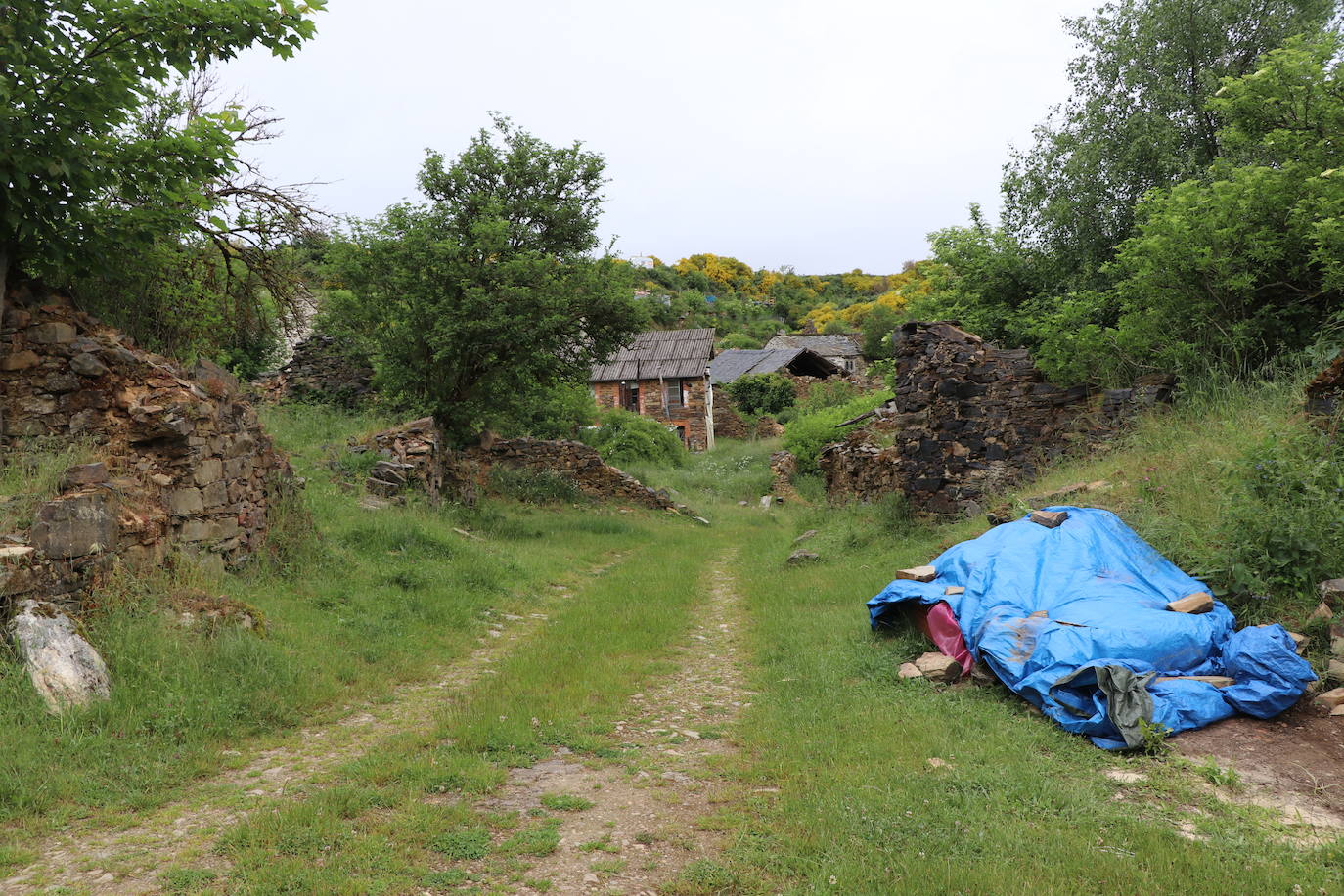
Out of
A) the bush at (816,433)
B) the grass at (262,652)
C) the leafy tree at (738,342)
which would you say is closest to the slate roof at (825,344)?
the leafy tree at (738,342)

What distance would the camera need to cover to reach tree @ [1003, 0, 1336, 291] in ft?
57.0

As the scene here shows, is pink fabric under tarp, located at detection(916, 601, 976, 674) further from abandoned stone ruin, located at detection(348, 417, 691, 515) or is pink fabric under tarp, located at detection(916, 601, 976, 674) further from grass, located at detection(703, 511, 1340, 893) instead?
abandoned stone ruin, located at detection(348, 417, 691, 515)

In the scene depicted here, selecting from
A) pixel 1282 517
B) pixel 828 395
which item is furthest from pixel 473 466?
pixel 828 395

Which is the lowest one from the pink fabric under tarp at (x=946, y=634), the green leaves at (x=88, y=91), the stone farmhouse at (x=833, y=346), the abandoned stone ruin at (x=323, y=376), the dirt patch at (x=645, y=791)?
the dirt patch at (x=645, y=791)

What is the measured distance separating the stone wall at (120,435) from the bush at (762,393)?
35.9 meters

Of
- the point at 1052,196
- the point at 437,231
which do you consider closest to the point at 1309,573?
the point at 437,231

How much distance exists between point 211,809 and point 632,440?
27697mm

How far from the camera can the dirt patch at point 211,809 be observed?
3441mm

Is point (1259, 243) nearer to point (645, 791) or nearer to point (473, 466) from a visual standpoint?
point (645, 791)

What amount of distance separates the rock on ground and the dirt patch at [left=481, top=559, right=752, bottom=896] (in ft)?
9.45

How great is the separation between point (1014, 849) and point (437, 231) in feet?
49.7

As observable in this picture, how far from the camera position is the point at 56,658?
502 cm

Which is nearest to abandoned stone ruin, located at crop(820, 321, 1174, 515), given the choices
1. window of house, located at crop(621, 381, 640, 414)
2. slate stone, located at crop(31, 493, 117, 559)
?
slate stone, located at crop(31, 493, 117, 559)

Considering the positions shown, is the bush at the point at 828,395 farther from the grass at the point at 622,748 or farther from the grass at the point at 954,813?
the grass at the point at 954,813
